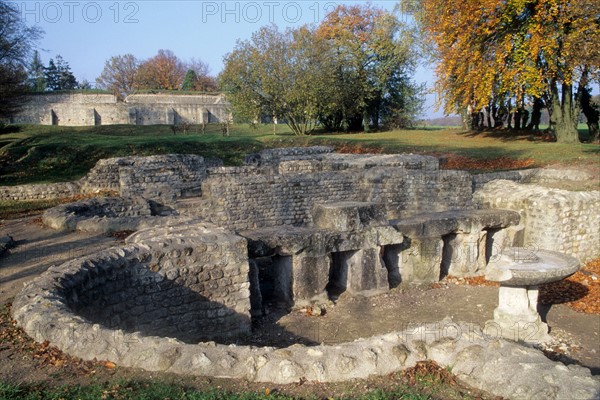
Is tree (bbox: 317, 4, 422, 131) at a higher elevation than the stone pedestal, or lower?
higher

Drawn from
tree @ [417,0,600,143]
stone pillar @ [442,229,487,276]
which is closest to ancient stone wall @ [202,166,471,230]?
stone pillar @ [442,229,487,276]

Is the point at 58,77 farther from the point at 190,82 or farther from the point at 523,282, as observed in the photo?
the point at 523,282

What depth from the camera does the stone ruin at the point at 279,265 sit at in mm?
4352

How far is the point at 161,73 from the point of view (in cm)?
6412

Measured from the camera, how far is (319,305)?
8.05 metres

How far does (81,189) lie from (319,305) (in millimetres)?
11599

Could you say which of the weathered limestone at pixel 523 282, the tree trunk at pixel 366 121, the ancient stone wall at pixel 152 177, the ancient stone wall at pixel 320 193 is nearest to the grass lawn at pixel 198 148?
the ancient stone wall at pixel 152 177

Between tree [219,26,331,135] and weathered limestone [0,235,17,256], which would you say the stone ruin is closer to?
weathered limestone [0,235,17,256]

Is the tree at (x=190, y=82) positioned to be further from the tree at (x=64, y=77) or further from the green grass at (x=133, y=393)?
the green grass at (x=133, y=393)

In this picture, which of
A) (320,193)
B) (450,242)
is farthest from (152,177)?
(450,242)

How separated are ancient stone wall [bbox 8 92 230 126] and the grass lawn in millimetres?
11991

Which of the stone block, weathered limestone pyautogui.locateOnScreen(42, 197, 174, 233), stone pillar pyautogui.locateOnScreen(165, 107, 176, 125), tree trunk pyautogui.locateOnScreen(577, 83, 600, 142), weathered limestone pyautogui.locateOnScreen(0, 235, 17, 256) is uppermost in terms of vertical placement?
stone pillar pyautogui.locateOnScreen(165, 107, 176, 125)

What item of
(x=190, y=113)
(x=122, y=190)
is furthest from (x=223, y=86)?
(x=122, y=190)

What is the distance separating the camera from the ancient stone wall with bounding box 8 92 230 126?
3956cm
